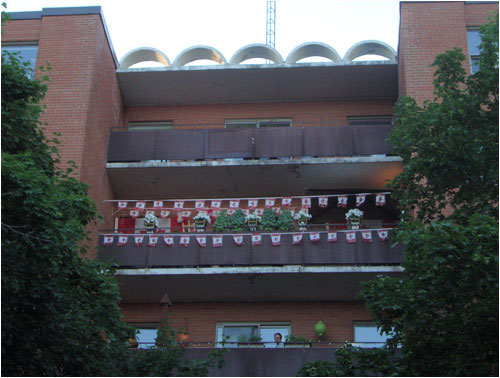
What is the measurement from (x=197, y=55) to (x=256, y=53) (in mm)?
1697

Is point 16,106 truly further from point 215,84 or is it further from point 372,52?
point 372,52

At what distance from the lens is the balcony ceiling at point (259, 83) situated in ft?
70.7

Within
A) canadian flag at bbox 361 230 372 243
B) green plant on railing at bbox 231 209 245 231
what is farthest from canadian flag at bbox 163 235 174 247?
canadian flag at bbox 361 230 372 243

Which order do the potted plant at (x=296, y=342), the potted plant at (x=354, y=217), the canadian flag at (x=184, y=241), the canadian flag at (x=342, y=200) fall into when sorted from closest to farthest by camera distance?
the potted plant at (x=296, y=342), the canadian flag at (x=184, y=241), the potted plant at (x=354, y=217), the canadian flag at (x=342, y=200)

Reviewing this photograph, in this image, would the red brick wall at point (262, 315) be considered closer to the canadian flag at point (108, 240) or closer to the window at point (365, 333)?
the window at point (365, 333)

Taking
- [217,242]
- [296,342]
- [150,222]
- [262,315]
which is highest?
[150,222]

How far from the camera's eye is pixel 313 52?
22078 millimetres

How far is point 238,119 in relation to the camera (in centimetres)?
2266

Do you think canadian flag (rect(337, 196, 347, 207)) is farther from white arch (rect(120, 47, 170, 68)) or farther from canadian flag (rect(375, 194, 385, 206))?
white arch (rect(120, 47, 170, 68))

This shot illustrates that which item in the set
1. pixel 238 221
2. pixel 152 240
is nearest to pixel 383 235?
pixel 238 221

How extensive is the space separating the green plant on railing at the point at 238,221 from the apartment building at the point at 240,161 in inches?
5.3

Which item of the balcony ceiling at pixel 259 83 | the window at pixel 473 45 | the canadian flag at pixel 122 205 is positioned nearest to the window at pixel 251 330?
the canadian flag at pixel 122 205

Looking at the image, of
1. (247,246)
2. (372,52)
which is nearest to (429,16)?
(372,52)

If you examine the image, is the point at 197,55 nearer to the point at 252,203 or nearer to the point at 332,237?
the point at 252,203
